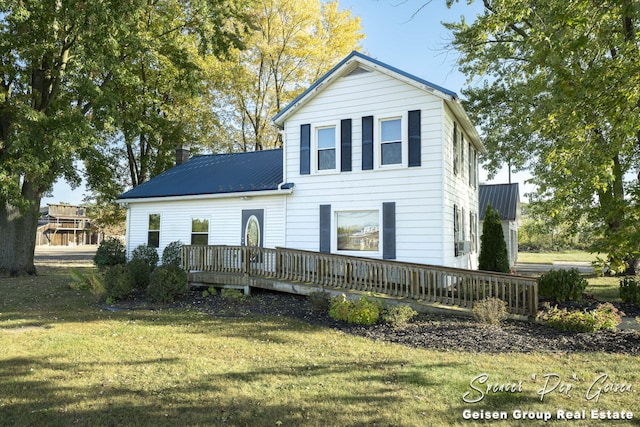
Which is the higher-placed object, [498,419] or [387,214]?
[387,214]

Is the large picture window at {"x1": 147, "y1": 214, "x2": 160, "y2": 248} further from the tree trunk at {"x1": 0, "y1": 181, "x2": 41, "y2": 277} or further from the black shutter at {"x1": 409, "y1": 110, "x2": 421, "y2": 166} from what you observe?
the black shutter at {"x1": 409, "y1": 110, "x2": 421, "y2": 166}

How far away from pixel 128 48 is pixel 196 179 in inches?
283

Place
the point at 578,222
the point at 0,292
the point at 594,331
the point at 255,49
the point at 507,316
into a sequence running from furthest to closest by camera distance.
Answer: the point at 255,49
the point at 578,222
the point at 0,292
the point at 507,316
the point at 594,331

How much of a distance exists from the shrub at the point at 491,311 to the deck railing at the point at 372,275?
0.52 meters

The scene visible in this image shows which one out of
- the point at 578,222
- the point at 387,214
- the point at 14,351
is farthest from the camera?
the point at 578,222

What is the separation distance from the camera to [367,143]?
12797 millimetres

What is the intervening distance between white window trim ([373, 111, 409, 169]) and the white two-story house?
0.03 metres

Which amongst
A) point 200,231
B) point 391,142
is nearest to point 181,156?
point 200,231

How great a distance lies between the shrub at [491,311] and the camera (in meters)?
8.42

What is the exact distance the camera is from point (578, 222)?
17594 millimetres

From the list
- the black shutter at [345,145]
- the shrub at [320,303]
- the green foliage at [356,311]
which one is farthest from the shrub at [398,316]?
the black shutter at [345,145]

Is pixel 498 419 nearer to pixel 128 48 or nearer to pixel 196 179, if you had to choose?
pixel 196 179

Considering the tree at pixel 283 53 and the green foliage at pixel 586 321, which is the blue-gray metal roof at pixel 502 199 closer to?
the tree at pixel 283 53

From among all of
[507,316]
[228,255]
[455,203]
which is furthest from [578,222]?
[228,255]
